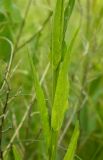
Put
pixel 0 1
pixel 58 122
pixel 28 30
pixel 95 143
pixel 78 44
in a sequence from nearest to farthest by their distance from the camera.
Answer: pixel 58 122
pixel 0 1
pixel 95 143
pixel 28 30
pixel 78 44

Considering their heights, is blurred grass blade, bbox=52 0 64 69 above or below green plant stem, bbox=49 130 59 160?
above

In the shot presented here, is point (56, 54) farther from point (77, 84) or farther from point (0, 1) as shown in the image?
point (77, 84)

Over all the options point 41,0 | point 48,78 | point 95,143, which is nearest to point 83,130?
point 95,143

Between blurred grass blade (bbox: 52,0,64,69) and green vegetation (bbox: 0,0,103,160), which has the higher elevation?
blurred grass blade (bbox: 52,0,64,69)

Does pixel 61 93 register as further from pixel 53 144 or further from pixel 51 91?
pixel 51 91

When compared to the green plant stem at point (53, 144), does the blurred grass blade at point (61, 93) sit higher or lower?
higher

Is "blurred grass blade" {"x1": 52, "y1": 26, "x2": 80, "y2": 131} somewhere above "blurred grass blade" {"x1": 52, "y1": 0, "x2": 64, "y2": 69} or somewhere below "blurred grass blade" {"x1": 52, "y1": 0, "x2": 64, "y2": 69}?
below

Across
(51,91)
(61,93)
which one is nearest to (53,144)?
(61,93)
